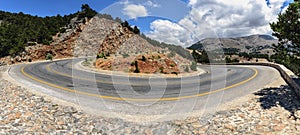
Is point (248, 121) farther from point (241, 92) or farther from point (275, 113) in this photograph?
point (241, 92)

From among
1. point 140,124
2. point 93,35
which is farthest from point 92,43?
point 140,124

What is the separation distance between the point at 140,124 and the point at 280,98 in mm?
7289

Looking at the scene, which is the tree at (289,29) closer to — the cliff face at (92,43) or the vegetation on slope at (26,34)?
the cliff face at (92,43)

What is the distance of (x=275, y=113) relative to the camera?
812 cm

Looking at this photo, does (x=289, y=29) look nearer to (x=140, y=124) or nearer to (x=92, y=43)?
(x=140, y=124)

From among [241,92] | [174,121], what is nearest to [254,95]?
[241,92]

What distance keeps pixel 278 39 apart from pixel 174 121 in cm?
659

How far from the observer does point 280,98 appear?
33.0ft

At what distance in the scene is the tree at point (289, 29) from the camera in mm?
9070

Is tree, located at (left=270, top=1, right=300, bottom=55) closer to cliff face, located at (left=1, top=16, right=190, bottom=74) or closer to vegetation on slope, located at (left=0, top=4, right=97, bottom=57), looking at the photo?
cliff face, located at (left=1, top=16, right=190, bottom=74)

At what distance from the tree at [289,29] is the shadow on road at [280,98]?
89.2 inches

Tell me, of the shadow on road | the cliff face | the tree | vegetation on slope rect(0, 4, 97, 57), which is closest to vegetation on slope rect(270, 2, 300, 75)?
the tree

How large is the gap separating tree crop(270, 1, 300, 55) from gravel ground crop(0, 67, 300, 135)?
2.63m

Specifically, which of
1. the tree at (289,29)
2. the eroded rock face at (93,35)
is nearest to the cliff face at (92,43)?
the eroded rock face at (93,35)
